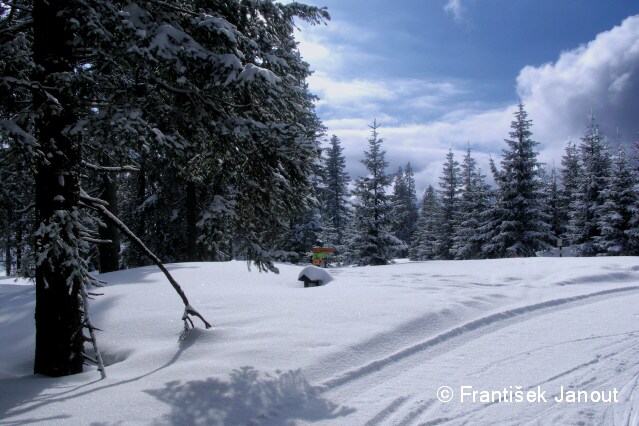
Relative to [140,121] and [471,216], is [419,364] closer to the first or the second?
[140,121]

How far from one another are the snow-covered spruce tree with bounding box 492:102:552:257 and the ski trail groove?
20.7 metres

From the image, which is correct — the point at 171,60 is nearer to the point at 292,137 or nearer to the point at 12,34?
the point at 292,137

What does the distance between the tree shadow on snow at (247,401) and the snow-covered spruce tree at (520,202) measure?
27.2m

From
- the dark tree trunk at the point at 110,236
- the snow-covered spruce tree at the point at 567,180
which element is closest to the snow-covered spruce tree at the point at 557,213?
the snow-covered spruce tree at the point at 567,180

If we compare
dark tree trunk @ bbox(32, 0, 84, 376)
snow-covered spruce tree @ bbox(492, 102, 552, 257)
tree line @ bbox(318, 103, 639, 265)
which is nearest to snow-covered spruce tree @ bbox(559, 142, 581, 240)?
tree line @ bbox(318, 103, 639, 265)

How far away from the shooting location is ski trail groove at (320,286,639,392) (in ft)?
15.0

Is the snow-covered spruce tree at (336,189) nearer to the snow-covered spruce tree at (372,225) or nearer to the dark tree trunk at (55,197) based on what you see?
the snow-covered spruce tree at (372,225)

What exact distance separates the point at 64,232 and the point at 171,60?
2.42 m

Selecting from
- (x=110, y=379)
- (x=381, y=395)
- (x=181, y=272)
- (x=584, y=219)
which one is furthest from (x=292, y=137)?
(x=584, y=219)

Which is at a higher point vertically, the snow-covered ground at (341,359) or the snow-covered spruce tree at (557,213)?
the snow-covered spruce tree at (557,213)

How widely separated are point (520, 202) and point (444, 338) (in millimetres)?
26526

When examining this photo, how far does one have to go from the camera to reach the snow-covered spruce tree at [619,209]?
93.9 ft

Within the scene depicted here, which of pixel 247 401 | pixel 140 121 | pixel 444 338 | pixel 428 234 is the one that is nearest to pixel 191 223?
pixel 140 121

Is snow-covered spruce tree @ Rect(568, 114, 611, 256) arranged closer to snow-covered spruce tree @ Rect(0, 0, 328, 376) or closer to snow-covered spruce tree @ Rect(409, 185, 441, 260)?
snow-covered spruce tree @ Rect(409, 185, 441, 260)
